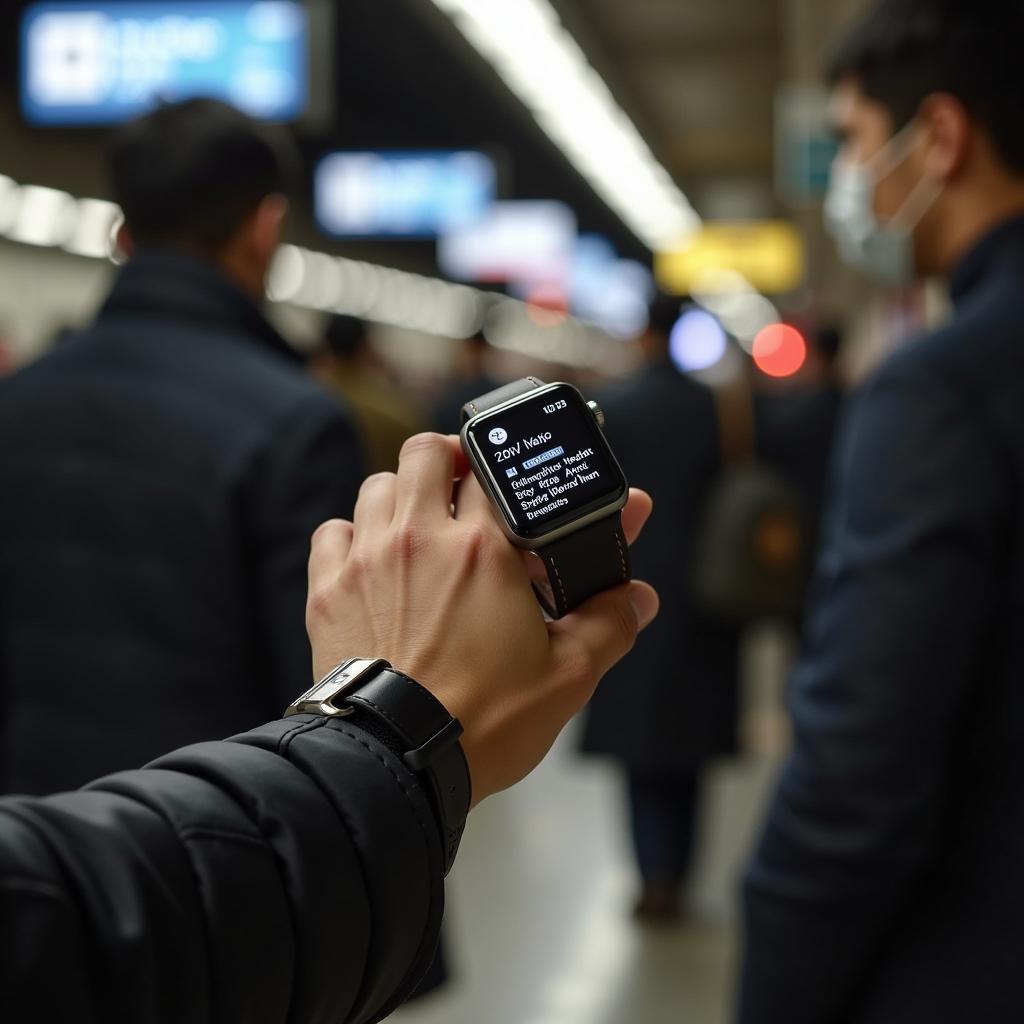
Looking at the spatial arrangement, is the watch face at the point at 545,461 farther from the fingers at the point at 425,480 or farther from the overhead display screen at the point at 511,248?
the overhead display screen at the point at 511,248

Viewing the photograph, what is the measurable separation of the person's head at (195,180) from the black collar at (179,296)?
0.07 metres

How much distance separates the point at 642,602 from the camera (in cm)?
92

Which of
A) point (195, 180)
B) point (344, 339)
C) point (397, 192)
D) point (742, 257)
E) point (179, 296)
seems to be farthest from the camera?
point (742, 257)

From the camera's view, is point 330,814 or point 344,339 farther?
point 344,339

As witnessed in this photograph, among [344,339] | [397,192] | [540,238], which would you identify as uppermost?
[344,339]

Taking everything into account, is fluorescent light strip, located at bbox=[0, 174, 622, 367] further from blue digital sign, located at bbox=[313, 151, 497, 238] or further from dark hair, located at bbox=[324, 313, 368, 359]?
blue digital sign, located at bbox=[313, 151, 497, 238]

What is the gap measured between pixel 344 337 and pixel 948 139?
356 cm

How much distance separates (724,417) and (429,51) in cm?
1156

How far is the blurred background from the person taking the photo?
14.9ft

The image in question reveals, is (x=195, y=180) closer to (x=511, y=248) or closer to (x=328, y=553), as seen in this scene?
(x=328, y=553)

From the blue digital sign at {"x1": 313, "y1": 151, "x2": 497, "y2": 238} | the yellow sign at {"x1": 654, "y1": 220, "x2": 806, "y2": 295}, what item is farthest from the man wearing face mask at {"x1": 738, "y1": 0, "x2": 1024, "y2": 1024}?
the yellow sign at {"x1": 654, "y1": 220, "x2": 806, "y2": 295}

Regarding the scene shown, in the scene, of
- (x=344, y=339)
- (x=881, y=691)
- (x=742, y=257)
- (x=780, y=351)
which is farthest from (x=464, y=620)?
(x=742, y=257)

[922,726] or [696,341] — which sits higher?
[922,726]

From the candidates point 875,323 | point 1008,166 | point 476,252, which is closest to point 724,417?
point 1008,166
